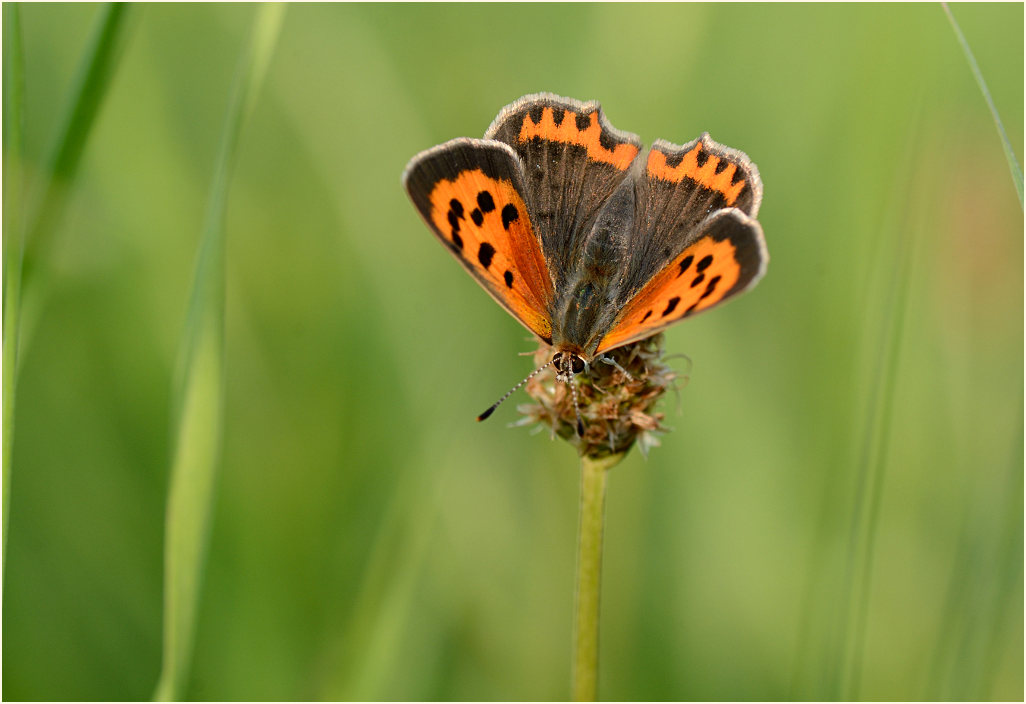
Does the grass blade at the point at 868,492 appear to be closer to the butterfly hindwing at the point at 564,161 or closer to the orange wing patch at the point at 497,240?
the butterfly hindwing at the point at 564,161

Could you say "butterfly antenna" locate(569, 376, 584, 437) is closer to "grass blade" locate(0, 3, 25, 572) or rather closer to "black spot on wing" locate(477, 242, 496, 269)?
"black spot on wing" locate(477, 242, 496, 269)

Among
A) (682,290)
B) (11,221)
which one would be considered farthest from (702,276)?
(11,221)

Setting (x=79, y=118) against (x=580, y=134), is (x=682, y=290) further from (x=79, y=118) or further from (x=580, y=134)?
(x=79, y=118)

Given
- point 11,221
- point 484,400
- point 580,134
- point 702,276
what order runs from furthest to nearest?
point 484,400
point 580,134
point 702,276
point 11,221

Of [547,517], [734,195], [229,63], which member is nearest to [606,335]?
[734,195]


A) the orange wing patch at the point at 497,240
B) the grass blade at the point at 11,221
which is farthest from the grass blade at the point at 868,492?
the grass blade at the point at 11,221

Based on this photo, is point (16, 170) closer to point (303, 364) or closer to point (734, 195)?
point (303, 364)

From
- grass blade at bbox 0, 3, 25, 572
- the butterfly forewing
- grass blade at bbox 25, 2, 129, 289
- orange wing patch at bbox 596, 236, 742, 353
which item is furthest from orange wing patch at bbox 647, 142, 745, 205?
grass blade at bbox 0, 3, 25, 572
